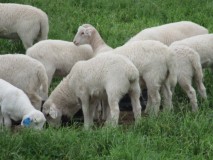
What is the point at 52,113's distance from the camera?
28.2ft

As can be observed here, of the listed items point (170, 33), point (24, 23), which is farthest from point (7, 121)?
point (170, 33)

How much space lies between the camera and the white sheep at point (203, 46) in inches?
373

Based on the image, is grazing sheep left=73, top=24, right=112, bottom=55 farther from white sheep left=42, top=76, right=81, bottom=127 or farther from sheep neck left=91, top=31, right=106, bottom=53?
white sheep left=42, top=76, right=81, bottom=127

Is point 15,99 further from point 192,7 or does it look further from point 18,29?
point 192,7

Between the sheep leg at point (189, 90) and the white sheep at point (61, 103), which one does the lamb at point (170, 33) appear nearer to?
the sheep leg at point (189, 90)

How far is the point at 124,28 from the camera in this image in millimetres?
13266

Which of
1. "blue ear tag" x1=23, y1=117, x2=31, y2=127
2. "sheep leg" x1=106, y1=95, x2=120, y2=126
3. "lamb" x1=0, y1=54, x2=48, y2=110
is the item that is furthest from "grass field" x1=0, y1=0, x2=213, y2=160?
"lamb" x1=0, y1=54, x2=48, y2=110

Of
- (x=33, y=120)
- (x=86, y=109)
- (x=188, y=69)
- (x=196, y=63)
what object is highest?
(x=196, y=63)

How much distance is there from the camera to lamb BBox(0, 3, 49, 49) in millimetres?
11062

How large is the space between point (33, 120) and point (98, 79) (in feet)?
3.95

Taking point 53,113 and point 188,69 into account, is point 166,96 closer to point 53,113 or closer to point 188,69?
point 188,69

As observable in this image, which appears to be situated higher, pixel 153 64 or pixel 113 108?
pixel 153 64

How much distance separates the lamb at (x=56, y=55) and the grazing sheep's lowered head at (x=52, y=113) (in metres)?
0.98

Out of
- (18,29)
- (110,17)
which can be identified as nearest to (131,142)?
(18,29)
